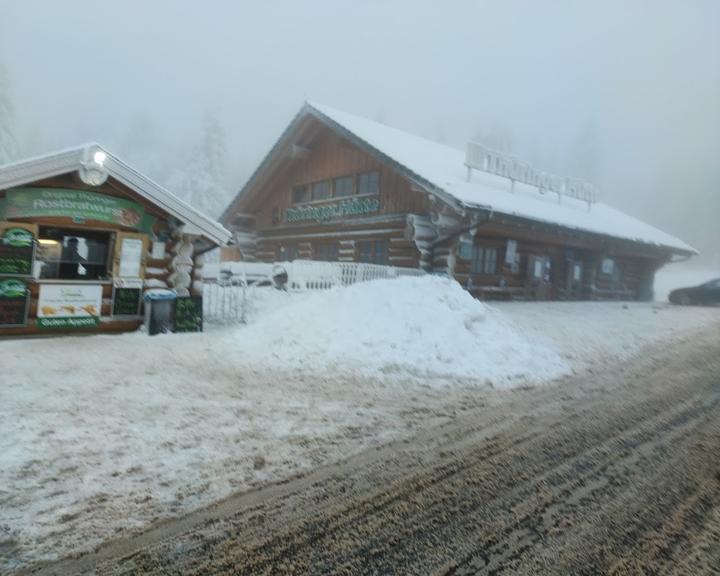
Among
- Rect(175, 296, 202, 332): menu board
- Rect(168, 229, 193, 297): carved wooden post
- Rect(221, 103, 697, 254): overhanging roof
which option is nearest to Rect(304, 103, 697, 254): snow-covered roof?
Rect(221, 103, 697, 254): overhanging roof

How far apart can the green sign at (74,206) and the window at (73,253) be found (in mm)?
505

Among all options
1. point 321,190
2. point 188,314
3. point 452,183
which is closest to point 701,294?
point 452,183

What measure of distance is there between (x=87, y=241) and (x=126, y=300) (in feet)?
6.40

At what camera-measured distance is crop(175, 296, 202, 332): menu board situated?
9688 mm

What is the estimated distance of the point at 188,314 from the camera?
388 inches

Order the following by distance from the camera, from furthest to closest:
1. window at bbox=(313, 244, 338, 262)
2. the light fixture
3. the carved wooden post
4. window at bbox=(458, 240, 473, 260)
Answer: window at bbox=(313, 244, 338, 262) < window at bbox=(458, 240, 473, 260) < the carved wooden post < the light fixture

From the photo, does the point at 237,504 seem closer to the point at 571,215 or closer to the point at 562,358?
the point at 562,358

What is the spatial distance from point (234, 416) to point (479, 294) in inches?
517

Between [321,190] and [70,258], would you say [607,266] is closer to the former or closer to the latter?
[321,190]

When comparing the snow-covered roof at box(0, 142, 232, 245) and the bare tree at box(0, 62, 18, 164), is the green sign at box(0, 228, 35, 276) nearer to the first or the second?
the snow-covered roof at box(0, 142, 232, 245)

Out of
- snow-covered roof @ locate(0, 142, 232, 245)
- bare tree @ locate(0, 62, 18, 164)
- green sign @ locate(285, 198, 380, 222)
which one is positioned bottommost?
snow-covered roof @ locate(0, 142, 232, 245)

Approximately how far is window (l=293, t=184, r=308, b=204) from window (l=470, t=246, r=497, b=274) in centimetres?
836

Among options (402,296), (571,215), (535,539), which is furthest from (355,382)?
(571,215)

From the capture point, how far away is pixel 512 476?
349cm
